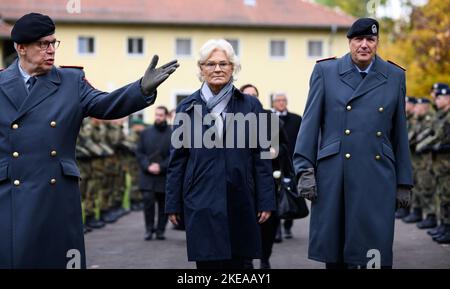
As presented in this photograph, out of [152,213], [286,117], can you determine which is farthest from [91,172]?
[286,117]

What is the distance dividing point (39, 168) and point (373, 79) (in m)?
2.61

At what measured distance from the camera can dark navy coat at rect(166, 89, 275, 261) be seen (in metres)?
6.11

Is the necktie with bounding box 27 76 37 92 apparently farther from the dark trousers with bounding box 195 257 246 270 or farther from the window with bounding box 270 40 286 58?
the window with bounding box 270 40 286 58

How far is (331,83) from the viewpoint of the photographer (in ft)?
20.9

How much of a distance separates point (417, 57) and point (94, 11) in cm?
2017

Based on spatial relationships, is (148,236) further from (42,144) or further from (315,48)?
(315,48)

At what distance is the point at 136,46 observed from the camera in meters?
Answer: 44.3

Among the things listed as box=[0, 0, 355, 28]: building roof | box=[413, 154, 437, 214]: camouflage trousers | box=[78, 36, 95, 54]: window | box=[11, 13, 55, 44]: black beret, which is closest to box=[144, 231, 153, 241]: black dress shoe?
box=[413, 154, 437, 214]: camouflage trousers

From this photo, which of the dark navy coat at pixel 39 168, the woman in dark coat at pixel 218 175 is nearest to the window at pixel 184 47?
the woman in dark coat at pixel 218 175

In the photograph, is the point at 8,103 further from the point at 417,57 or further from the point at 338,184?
the point at 417,57

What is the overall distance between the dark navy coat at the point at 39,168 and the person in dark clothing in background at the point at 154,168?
7.88 m

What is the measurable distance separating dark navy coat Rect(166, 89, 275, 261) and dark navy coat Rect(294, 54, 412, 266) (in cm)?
35

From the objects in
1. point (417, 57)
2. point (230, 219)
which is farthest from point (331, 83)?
point (417, 57)

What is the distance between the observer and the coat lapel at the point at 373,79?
627 centimetres
